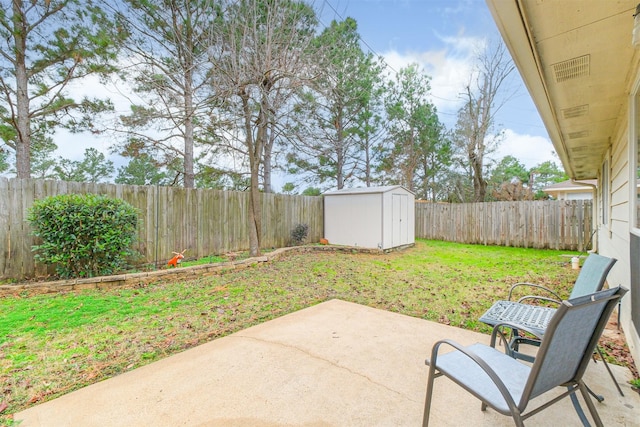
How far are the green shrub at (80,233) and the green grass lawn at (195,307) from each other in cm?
60

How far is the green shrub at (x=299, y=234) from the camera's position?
9344 millimetres

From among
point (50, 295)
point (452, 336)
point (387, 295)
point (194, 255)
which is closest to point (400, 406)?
point (452, 336)

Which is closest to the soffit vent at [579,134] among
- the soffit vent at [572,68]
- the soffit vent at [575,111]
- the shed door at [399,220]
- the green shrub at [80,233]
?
the soffit vent at [575,111]

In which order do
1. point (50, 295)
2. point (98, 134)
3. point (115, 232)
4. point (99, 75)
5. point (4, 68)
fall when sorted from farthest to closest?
point (98, 134), point (99, 75), point (4, 68), point (115, 232), point (50, 295)

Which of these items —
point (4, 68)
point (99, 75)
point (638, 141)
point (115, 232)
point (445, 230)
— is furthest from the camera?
point (445, 230)

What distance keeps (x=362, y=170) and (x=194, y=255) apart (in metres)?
9.70

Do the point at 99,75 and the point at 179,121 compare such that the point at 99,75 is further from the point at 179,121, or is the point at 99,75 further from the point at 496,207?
the point at 496,207

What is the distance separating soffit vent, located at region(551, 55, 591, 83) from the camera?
7.11 ft

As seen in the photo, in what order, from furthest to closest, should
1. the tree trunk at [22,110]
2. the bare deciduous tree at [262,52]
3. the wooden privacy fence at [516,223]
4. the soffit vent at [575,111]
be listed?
the wooden privacy fence at [516,223], the tree trunk at [22,110], the bare deciduous tree at [262,52], the soffit vent at [575,111]

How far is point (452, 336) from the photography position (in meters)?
2.90

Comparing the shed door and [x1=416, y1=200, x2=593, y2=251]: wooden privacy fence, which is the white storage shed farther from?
[x1=416, y1=200, x2=593, y2=251]: wooden privacy fence

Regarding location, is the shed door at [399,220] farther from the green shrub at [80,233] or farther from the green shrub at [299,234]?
the green shrub at [80,233]

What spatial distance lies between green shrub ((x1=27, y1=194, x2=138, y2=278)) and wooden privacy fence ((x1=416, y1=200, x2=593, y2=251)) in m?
10.4

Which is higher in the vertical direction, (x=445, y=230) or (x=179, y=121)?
(x=179, y=121)
